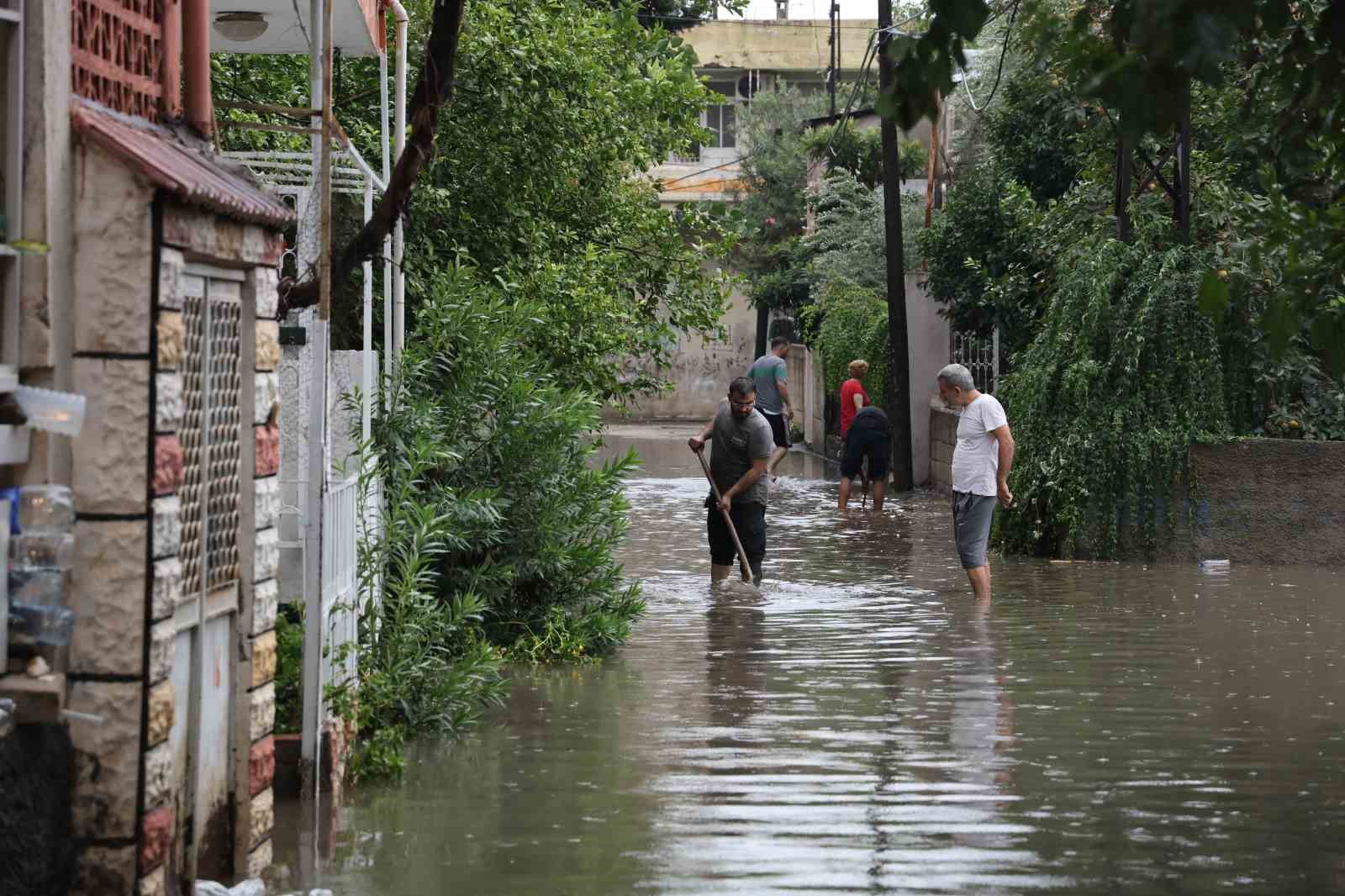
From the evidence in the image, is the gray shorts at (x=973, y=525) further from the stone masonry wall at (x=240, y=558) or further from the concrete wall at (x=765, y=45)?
the concrete wall at (x=765, y=45)

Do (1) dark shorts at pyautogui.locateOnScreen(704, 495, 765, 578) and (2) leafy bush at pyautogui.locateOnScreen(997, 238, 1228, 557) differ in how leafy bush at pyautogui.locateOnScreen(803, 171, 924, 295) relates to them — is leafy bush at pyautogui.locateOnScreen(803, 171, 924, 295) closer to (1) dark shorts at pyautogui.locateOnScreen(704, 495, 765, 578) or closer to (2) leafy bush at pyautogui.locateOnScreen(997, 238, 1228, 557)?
(2) leafy bush at pyautogui.locateOnScreen(997, 238, 1228, 557)

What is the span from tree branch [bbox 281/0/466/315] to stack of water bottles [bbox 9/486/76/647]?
3025mm

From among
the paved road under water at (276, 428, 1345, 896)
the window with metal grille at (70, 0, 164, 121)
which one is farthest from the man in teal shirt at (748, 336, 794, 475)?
the window with metal grille at (70, 0, 164, 121)

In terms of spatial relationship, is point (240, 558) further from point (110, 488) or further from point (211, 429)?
point (110, 488)

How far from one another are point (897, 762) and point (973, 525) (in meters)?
5.38

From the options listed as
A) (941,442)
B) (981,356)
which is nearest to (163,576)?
(981,356)

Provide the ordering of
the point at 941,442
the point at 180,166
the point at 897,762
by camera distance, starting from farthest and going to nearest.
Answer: the point at 941,442 < the point at 897,762 < the point at 180,166

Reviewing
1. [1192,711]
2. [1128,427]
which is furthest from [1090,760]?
[1128,427]

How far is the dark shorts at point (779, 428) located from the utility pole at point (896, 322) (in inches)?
55.9

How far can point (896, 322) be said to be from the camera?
2447cm

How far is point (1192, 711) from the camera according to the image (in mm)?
9680

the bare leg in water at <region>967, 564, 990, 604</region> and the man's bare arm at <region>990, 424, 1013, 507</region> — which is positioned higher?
the man's bare arm at <region>990, 424, 1013, 507</region>

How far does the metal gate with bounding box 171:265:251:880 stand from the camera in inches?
228

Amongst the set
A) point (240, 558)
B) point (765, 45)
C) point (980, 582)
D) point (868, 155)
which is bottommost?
point (980, 582)
